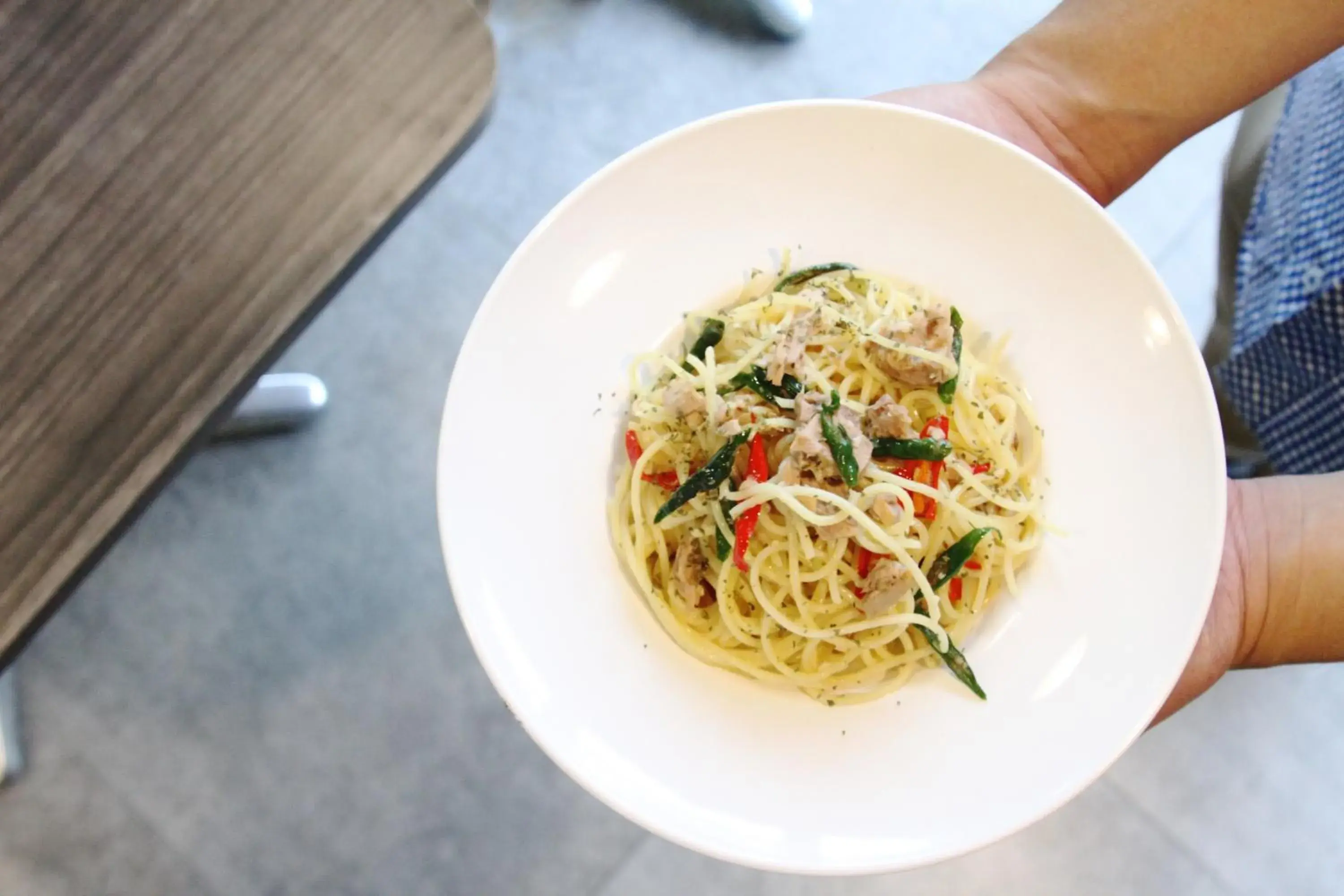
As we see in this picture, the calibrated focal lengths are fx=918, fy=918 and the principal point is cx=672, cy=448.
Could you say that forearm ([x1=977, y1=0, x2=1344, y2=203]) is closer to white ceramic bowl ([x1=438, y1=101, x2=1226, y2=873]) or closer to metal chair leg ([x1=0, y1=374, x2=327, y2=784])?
white ceramic bowl ([x1=438, y1=101, x2=1226, y2=873])

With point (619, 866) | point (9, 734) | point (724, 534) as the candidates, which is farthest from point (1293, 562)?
point (9, 734)

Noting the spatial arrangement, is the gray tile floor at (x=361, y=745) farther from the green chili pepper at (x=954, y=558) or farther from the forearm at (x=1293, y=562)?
the green chili pepper at (x=954, y=558)

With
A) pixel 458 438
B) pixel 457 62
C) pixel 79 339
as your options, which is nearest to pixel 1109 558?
pixel 458 438

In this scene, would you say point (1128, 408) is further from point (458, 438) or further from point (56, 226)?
point (56, 226)

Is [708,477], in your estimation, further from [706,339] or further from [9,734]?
[9,734]

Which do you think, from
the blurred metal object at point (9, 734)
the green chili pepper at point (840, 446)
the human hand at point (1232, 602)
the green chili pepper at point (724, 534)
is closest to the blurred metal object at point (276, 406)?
the blurred metal object at point (9, 734)

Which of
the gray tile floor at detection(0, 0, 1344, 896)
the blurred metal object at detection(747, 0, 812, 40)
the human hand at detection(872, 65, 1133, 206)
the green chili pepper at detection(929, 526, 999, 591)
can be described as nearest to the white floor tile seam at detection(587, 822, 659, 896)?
the gray tile floor at detection(0, 0, 1344, 896)
